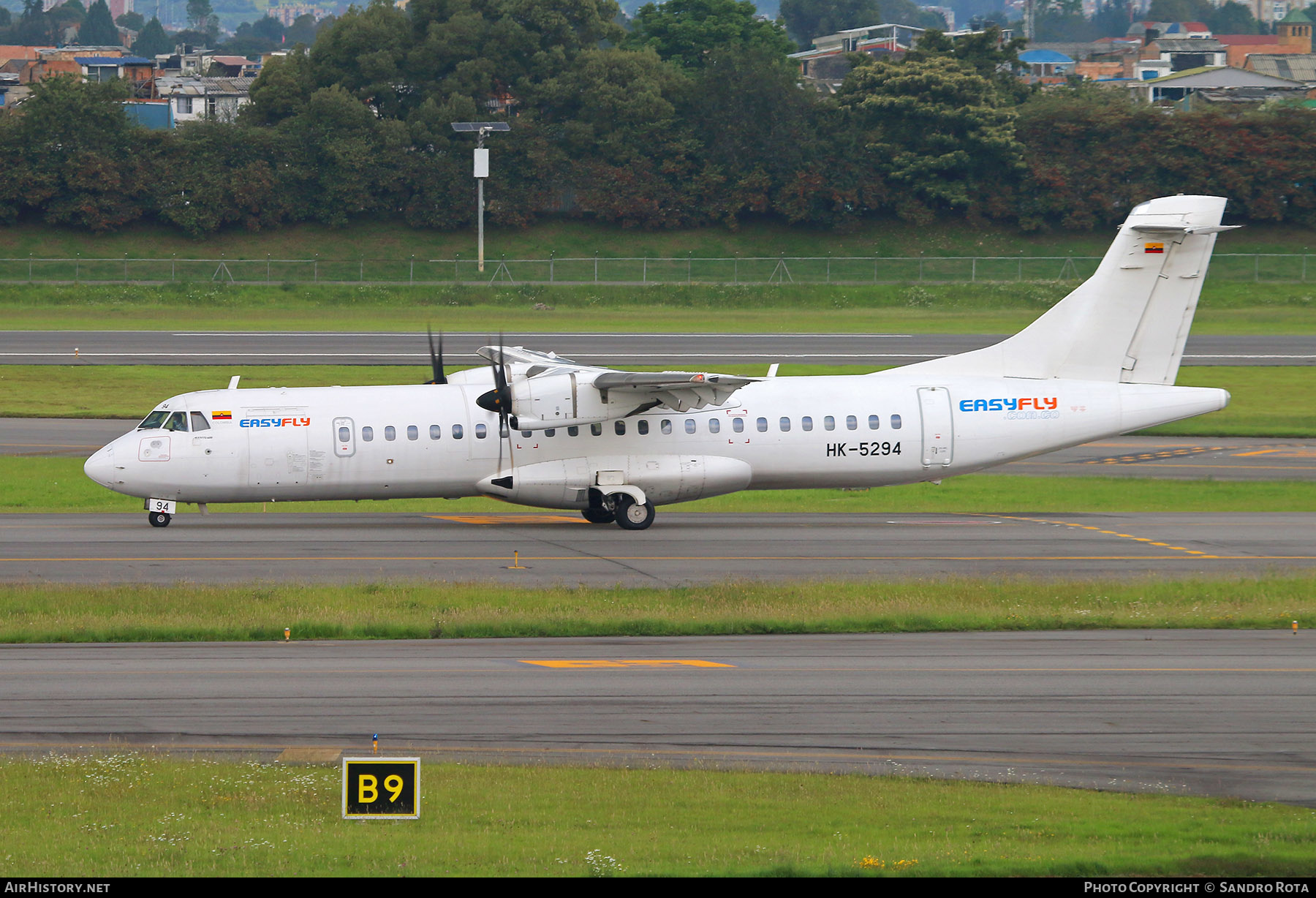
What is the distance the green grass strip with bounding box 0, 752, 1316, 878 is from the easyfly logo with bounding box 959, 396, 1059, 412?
61.0 ft

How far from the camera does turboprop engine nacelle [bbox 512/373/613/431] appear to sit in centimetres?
2947

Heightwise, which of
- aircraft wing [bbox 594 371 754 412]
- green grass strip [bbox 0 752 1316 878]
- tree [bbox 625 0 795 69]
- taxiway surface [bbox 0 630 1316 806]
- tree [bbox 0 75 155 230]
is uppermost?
tree [bbox 625 0 795 69]

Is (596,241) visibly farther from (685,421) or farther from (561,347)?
(685,421)

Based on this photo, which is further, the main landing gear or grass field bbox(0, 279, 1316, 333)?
grass field bbox(0, 279, 1316, 333)

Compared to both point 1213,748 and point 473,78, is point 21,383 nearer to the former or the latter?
point 1213,748

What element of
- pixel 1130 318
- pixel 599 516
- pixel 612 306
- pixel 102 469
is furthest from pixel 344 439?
pixel 612 306

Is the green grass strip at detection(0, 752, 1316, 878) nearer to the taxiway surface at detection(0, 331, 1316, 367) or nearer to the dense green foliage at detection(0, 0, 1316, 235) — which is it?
the taxiway surface at detection(0, 331, 1316, 367)

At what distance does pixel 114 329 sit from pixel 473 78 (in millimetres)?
40900

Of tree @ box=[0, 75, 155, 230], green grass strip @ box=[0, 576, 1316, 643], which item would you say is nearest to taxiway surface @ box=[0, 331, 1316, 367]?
tree @ box=[0, 75, 155, 230]

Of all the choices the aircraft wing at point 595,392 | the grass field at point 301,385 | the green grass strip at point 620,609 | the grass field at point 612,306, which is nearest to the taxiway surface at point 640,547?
the green grass strip at point 620,609

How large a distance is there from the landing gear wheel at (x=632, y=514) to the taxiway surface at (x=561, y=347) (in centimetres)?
2612

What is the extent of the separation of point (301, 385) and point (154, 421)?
21.8 meters

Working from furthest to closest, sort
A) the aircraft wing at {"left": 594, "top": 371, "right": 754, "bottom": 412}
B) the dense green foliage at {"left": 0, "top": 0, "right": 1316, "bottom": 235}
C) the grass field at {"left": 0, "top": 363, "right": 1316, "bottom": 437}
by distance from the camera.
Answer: the dense green foliage at {"left": 0, "top": 0, "right": 1316, "bottom": 235} < the grass field at {"left": 0, "top": 363, "right": 1316, "bottom": 437} < the aircraft wing at {"left": 594, "top": 371, "right": 754, "bottom": 412}

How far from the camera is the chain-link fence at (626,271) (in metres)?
85.6
